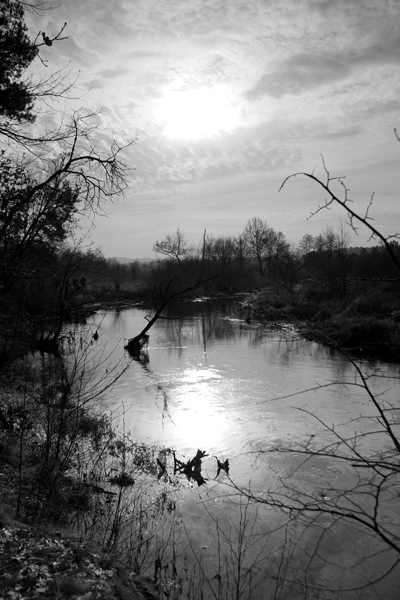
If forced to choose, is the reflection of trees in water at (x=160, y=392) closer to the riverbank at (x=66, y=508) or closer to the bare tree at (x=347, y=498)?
the riverbank at (x=66, y=508)

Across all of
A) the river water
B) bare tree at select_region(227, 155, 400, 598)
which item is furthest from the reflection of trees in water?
bare tree at select_region(227, 155, 400, 598)

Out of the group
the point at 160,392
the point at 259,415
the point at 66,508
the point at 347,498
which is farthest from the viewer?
the point at 160,392

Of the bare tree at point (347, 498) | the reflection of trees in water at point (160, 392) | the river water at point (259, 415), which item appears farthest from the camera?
the reflection of trees in water at point (160, 392)

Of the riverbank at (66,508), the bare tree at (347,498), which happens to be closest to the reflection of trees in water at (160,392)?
the riverbank at (66,508)

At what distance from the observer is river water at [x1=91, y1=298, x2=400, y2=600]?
190 inches

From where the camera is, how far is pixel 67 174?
8039mm

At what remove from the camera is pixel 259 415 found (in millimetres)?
9367

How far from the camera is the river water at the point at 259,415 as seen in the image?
4816 mm

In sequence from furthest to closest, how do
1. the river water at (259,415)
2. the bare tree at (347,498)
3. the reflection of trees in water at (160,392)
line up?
the reflection of trees in water at (160,392), the river water at (259,415), the bare tree at (347,498)

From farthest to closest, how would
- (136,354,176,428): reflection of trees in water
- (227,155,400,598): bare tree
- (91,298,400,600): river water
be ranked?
(136,354,176,428): reflection of trees in water → (91,298,400,600): river water → (227,155,400,598): bare tree

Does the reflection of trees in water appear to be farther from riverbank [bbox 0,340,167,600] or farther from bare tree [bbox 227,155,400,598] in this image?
bare tree [bbox 227,155,400,598]

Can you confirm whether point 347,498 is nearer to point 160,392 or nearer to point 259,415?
point 259,415

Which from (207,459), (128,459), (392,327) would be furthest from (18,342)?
(392,327)

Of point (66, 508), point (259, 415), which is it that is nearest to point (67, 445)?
point (66, 508)
